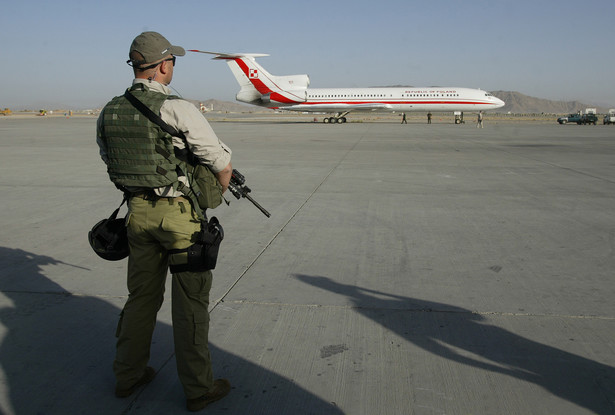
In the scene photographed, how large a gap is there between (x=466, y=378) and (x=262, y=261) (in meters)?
2.58

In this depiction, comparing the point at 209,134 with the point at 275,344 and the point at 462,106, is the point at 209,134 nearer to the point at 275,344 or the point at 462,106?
the point at 275,344

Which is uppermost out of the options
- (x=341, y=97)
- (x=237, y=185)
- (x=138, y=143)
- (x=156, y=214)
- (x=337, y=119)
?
Result: (x=341, y=97)

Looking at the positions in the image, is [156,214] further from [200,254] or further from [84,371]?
[84,371]

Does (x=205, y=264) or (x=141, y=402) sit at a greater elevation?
(x=205, y=264)

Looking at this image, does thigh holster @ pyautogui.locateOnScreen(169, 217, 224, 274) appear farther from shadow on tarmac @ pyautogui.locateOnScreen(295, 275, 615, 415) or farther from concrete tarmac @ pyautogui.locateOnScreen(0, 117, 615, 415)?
shadow on tarmac @ pyautogui.locateOnScreen(295, 275, 615, 415)

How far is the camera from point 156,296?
2.91 m

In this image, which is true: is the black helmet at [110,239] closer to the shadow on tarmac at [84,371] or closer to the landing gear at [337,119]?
the shadow on tarmac at [84,371]

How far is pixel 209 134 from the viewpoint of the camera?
265cm

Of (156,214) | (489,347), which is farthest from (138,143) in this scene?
(489,347)

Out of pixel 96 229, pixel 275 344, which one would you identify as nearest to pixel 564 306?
pixel 275 344

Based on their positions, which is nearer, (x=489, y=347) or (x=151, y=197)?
(x=151, y=197)

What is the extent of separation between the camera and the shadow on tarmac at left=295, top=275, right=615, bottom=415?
283cm

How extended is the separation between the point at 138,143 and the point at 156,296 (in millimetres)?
905

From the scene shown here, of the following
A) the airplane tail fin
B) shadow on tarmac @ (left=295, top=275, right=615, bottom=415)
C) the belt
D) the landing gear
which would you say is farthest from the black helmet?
the landing gear
